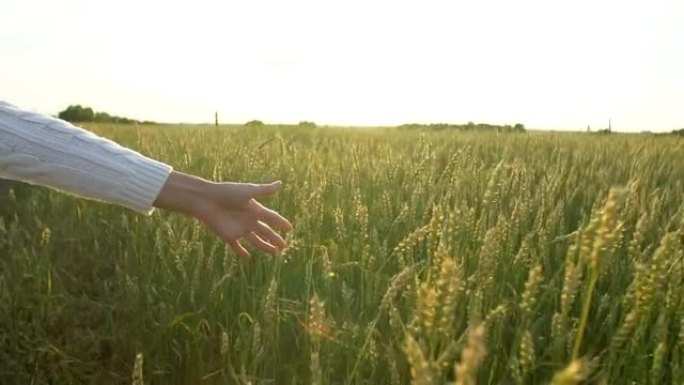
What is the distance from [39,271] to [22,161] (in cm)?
81

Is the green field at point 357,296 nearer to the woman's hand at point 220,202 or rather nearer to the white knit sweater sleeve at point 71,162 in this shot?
Result: the woman's hand at point 220,202

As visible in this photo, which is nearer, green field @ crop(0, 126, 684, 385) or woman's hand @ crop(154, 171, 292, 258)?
green field @ crop(0, 126, 684, 385)

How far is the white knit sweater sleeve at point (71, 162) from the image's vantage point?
4.35 ft

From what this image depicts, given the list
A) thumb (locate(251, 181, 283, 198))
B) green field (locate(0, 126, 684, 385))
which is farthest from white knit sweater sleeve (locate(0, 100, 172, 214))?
green field (locate(0, 126, 684, 385))

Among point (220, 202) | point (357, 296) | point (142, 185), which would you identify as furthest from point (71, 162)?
point (357, 296)

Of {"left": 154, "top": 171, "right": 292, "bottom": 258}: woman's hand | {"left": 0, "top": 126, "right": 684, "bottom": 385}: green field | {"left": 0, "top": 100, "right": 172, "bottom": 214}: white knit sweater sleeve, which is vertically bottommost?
{"left": 0, "top": 126, "right": 684, "bottom": 385}: green field

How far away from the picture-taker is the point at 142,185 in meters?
1.36

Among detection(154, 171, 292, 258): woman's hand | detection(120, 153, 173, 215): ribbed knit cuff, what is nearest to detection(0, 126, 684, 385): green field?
detection(154, 171, 292, 258): woman's hand

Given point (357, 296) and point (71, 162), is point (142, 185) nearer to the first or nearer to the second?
point (71, 162)

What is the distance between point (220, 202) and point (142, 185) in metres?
0.13

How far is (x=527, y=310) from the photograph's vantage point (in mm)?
922

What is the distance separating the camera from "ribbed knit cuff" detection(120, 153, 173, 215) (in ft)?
4.44

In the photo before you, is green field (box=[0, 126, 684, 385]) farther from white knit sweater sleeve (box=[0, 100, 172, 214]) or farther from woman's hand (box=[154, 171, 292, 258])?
white knit sweater sleeve (box=[0, 100, 172, 214])

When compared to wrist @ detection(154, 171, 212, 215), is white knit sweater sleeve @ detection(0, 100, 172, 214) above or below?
above
